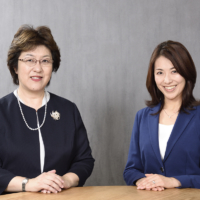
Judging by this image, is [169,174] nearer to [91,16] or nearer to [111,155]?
[111,155]

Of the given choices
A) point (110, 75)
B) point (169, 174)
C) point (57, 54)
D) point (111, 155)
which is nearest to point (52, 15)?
point (110, 75)

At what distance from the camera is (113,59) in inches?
149

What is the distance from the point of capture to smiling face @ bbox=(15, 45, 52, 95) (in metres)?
2.27

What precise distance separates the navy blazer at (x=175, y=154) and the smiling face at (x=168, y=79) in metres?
0.18

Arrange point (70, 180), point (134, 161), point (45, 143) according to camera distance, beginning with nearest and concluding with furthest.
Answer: point (70, 180)
point (45, 143)
point (134, 161)

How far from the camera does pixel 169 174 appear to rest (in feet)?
7.19

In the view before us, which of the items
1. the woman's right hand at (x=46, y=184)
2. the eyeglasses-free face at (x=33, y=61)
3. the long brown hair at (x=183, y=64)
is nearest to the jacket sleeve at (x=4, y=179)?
the woman's right hand at (x=46, y=184)

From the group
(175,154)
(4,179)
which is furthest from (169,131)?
(4,179)

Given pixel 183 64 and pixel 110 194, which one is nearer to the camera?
pixel 110 194

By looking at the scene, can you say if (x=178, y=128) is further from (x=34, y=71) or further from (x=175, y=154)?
(x=34, y=71)

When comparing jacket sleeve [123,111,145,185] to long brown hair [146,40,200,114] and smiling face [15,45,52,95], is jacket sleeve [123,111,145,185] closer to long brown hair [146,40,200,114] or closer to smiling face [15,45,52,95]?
long brown hair [146,40,200,114]

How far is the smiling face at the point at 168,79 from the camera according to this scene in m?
2.29

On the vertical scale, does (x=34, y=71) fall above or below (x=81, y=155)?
above

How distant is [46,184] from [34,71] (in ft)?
2.86
